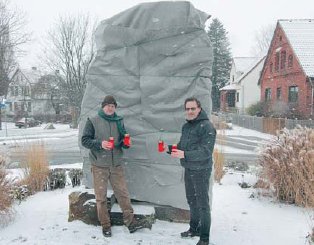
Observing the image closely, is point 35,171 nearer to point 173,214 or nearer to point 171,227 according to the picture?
point 173,214

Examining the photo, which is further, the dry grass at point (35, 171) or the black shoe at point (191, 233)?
the dry grass at point (35, 171)

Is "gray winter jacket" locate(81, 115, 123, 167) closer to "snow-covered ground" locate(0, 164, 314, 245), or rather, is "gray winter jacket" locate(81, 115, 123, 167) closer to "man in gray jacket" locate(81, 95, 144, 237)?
"man in gray jacket" locate(81, 95, 144, 237)

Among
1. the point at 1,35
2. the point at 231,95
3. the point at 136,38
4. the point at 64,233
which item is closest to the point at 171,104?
the point at 136,38

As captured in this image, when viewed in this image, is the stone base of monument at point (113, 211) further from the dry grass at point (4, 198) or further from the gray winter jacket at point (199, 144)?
the gray winter jacket at point (199, 144)

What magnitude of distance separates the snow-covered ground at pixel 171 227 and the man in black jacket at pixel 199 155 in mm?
437

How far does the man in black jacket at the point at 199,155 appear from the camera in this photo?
413cm

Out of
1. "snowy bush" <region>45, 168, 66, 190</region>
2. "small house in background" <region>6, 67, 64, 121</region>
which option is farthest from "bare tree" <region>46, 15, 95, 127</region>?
"snowy bush" <region>45, 168, 66, 190</region>

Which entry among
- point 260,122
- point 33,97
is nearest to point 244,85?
point 260,122

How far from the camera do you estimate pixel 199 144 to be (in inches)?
165

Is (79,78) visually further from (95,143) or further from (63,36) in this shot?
(95,143)

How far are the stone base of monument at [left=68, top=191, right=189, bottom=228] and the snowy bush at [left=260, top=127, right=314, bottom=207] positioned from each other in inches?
65.2

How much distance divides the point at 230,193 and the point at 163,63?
2.73 meters

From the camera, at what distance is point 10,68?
32.2 m

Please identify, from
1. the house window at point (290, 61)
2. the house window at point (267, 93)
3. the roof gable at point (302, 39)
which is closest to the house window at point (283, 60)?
the house window at point (290, 61)
